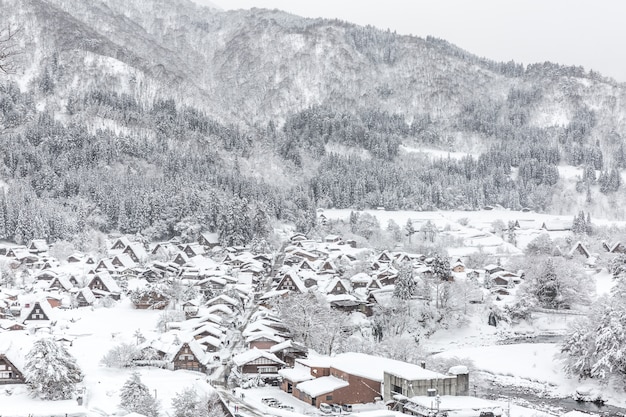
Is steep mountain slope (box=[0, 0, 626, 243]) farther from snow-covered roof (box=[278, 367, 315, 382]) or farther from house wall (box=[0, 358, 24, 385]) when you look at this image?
house wall (box=[0, 358, 24, 385])

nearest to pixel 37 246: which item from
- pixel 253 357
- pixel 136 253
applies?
pixel 136 253

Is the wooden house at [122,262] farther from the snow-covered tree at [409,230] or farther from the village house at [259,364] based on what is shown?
the snow-covered tree at [409,230]

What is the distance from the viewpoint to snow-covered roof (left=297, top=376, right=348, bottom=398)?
33594mm

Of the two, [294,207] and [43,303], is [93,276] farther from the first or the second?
[294,207]

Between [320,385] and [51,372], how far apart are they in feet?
40.8

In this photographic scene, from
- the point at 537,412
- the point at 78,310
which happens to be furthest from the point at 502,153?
the point at 537,412

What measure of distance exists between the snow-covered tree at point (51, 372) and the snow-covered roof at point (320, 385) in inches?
412

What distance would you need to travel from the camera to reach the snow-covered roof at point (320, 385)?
1323 inches

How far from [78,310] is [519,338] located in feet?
112

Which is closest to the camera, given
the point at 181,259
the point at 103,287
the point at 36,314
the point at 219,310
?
the point at 36,314

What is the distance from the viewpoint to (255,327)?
155 ft

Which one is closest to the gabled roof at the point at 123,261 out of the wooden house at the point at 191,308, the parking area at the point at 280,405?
the wooden house at the point at 191,308

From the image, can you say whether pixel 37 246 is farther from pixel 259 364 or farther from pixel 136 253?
pixel 259 364

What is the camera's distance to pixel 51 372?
99.3ft
